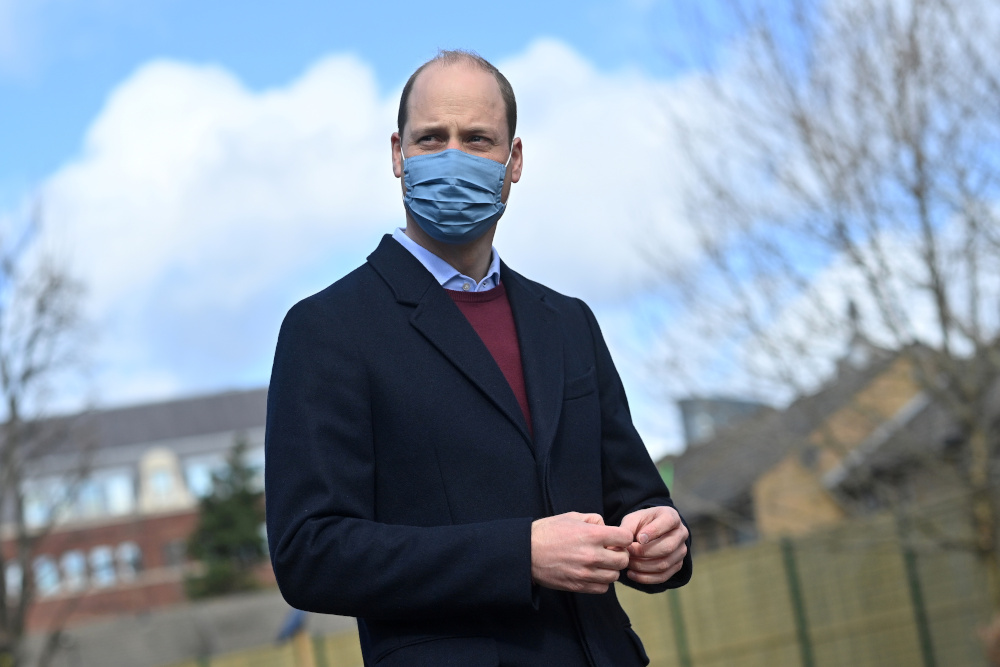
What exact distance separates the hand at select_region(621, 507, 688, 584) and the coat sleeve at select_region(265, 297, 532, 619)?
0.25 m

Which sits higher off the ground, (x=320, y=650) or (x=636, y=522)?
(x=636, y=522)

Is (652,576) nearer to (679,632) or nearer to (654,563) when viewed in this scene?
(654,563)

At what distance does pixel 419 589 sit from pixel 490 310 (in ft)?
2.26

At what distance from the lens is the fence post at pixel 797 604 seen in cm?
1602

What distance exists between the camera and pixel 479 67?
8.81 feet

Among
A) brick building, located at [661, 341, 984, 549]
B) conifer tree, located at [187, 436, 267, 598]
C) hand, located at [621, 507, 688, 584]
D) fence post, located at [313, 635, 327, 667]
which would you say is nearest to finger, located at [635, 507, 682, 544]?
hand, located at [621, 507, 688, 584]

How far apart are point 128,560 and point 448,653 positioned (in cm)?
6866

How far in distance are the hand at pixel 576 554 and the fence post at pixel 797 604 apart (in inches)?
572

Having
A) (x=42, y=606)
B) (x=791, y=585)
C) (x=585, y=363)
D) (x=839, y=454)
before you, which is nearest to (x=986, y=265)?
(x=839, y=454)

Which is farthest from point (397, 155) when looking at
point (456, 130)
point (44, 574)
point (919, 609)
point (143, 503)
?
point (143, 503)

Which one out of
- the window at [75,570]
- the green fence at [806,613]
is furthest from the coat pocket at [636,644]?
the window at [75,570]

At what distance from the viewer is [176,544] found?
223ft

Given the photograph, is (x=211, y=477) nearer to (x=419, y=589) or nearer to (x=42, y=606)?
(x=42, y=606)

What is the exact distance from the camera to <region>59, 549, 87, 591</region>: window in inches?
2532
